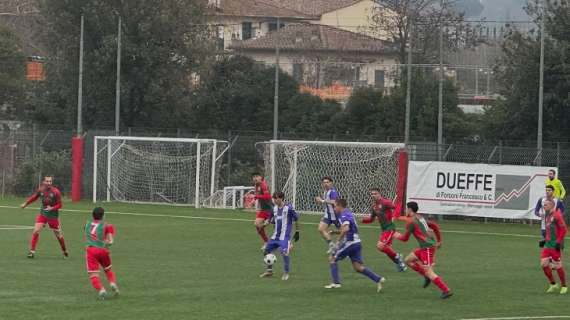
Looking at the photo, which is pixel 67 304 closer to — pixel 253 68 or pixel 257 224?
pixel 257 224

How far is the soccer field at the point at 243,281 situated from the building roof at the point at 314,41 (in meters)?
44.2

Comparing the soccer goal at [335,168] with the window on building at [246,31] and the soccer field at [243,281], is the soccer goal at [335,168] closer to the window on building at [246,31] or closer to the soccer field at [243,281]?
the soccer field at [243,281]

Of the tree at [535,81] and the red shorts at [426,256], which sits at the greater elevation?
the tree at [535,81]

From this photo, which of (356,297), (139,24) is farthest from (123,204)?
(356,297)

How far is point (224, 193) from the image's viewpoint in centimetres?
4709

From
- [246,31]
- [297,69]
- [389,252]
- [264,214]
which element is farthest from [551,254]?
[246,31]

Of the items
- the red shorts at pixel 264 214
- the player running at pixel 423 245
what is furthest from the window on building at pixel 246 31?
the player running at pixel 423 245

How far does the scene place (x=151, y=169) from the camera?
161 ft

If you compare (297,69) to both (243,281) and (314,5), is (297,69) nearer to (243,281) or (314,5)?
(314,5)

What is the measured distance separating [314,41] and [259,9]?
15.0 meters

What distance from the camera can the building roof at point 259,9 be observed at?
3639 inches

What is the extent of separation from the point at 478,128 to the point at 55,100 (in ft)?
74.8

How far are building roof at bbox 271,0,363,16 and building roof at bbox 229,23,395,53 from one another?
12309 millimetres

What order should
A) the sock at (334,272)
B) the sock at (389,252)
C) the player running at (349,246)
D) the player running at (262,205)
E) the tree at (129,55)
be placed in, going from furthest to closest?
1. the tree at (129,55)
2. the player running at (262,205)
3. the sock at (389,252)
4. the sock at (334,272)
5. the player running at (349,246)
